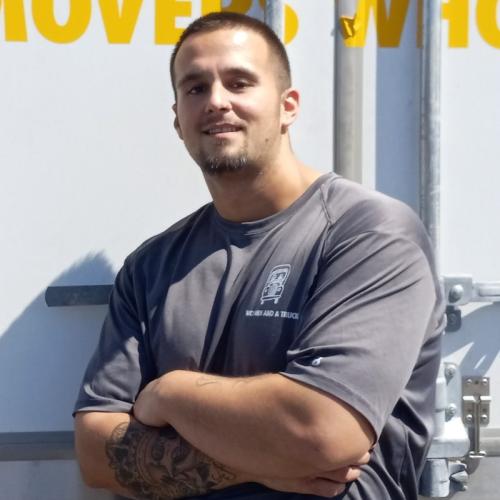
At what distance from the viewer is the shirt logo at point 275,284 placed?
191 cm

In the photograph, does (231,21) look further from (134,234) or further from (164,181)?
(134,234)

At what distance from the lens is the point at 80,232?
7.34 ft

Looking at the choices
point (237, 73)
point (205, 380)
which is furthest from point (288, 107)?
point (205, 380)

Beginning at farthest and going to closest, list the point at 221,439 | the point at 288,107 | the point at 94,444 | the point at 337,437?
the point at 288,107, the point at 94,444, the point at 221,439, the point at 337,437

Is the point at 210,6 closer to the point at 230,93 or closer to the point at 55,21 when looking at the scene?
the point at 230,93

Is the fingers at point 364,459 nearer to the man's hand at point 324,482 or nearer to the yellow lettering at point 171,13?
the man's hand at point 324,482

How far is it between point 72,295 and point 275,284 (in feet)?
1.93

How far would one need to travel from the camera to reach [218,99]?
2041 millimetres

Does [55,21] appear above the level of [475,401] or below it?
above

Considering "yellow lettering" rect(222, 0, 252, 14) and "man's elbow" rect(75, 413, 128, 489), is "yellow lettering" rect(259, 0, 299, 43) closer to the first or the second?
"yellow lettering" rect(222, 0, 252, 14)

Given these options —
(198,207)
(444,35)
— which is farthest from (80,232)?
(444,35)

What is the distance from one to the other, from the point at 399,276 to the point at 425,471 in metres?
0.62

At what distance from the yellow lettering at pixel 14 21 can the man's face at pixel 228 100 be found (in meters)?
0.41

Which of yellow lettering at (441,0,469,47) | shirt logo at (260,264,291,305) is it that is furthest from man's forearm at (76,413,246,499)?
yellow lettering at (441,0,469,47)
